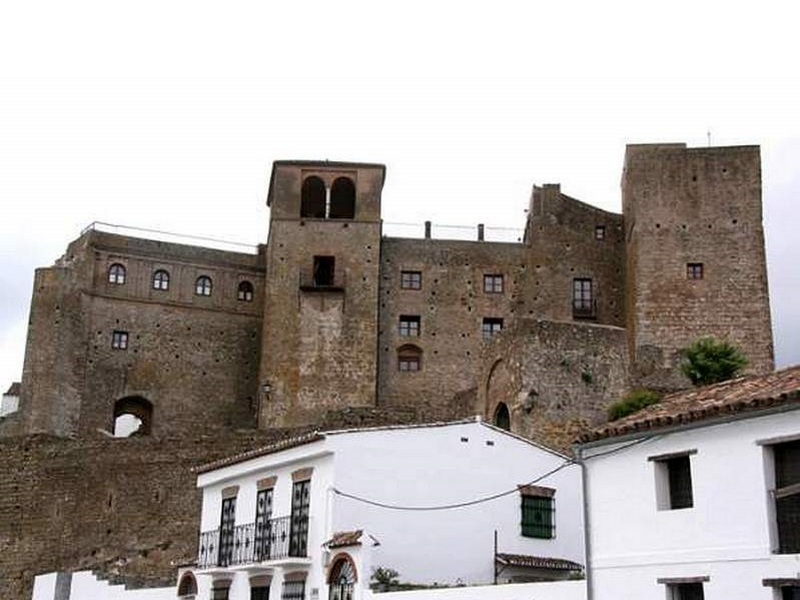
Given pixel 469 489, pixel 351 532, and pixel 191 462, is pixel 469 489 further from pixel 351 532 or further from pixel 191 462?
pixel 191 462

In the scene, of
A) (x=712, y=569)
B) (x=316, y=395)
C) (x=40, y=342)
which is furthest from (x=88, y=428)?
(x=712, y=569)

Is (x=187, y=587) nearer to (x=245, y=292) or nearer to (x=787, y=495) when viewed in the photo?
(x=787, y=495)

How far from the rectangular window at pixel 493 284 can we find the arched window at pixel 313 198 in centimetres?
792

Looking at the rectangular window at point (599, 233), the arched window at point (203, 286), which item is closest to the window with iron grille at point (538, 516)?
the rectangular window at point (599, 233)

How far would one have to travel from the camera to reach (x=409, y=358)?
52562 millimetres

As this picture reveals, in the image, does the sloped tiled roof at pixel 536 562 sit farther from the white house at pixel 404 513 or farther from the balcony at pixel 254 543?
the balcony at pixel 254 543

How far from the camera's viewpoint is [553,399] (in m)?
35.0

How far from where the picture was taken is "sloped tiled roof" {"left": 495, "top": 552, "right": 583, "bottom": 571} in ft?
81.5

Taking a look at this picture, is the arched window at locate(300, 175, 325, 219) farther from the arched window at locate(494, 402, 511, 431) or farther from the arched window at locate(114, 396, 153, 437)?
the arched window at locate(494, 402, 511, 431)

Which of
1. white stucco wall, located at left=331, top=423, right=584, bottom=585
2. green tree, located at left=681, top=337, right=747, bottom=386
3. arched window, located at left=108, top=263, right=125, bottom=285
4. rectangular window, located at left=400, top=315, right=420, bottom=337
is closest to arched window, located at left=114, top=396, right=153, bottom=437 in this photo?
arched window, located at left=108, top=263, right=125, bottom=285

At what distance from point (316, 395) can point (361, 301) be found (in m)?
4.67

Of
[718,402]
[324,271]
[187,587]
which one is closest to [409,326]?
[324,271]

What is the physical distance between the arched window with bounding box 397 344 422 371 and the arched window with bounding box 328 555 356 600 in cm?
2864

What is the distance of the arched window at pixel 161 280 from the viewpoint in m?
53.0
